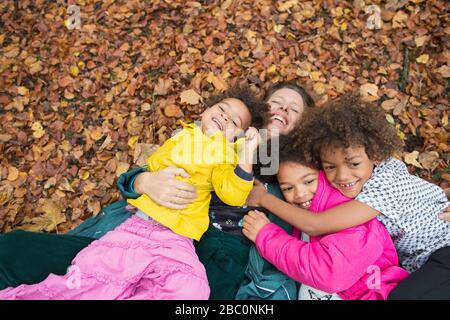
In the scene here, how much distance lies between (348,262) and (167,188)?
1.12 meters

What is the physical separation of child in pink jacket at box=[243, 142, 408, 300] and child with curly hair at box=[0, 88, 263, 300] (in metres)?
0.32

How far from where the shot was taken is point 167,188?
8.50ft

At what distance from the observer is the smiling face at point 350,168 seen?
2.43 meters

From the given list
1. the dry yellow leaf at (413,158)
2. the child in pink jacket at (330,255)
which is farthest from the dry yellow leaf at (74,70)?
the dry yellow leaf at (413,158)

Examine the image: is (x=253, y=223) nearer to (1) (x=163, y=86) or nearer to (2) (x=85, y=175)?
(2) (x=85, y=175)

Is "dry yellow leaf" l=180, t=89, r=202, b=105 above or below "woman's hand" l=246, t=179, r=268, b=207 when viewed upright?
above

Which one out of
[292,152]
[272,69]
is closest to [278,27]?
[272,69]

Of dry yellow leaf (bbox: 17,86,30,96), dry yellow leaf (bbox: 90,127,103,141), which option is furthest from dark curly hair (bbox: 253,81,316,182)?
dry yellow leaf (bbox: 17,86,30,96)

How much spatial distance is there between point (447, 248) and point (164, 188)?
5.47 ft

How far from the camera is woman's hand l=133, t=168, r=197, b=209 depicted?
259 centimetres

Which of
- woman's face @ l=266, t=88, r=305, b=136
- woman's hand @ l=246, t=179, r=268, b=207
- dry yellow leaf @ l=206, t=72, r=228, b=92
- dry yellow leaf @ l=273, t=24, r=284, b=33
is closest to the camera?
woman's hand @ l=246, t=179, r=268, b=207

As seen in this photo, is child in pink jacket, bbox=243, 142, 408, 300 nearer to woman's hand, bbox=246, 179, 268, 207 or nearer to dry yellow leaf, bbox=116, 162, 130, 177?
woman's hand, bbox=246, 179, 268, 207

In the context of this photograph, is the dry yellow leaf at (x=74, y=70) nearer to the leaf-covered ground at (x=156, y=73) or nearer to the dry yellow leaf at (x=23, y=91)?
the leaf-covered ground at (x=156, y=73)
